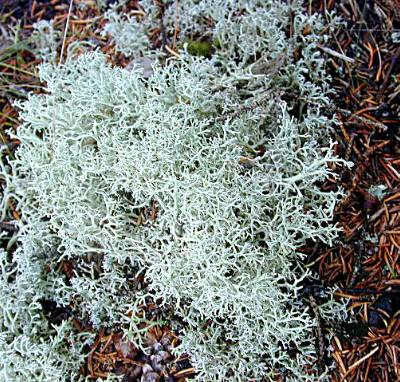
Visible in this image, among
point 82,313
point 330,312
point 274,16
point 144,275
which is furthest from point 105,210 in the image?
point 274,16

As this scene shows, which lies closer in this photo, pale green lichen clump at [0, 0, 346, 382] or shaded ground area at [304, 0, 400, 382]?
pale green lichen clump at [0, 0, 346, 382]

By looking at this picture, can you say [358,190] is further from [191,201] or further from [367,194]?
[191,201]

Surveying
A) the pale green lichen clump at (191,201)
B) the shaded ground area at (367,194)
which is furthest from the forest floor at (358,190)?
the pale green lichen clump at (191,201)

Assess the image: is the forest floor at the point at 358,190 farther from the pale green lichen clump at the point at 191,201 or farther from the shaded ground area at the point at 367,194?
the pale green lichen clump at the point at 191,201

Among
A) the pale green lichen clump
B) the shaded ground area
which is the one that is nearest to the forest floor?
the shaded ground area

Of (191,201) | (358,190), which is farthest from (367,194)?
(191,201)

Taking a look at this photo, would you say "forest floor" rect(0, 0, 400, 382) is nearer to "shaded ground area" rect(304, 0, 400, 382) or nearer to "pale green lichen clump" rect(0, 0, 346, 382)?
"shaded ground area" rect(304, 0, 400, 382)
